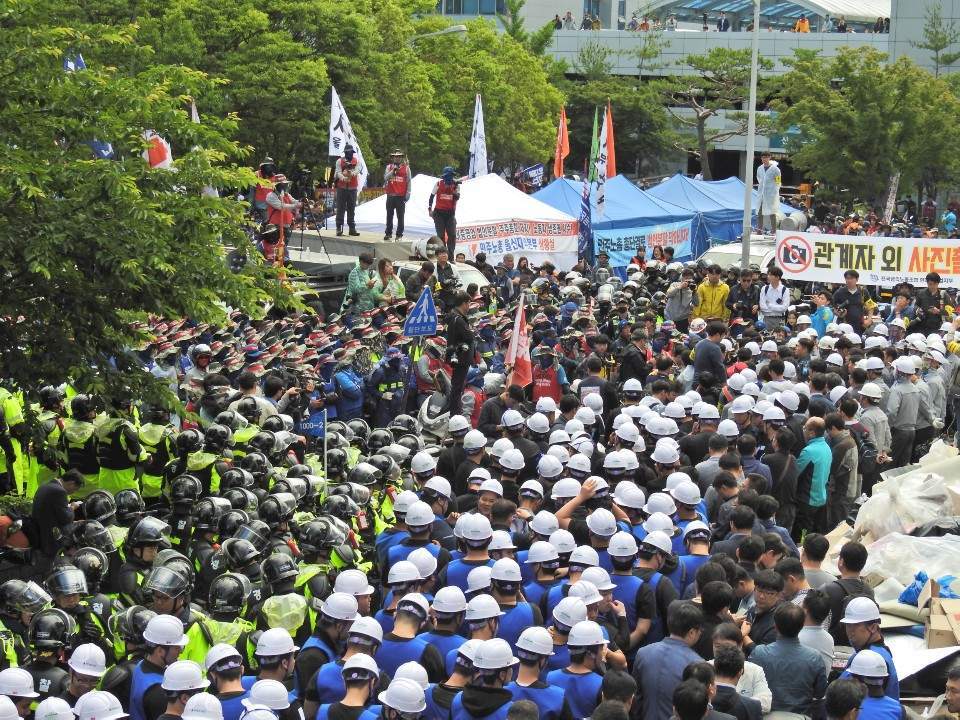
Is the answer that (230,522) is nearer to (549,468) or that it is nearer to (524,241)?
(549,468)

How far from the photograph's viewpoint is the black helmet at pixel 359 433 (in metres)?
13.8

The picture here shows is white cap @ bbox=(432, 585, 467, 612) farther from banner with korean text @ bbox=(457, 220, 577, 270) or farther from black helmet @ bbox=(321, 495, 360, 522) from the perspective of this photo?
banner with korean text @ bbox=(457, 220, 577, 270)

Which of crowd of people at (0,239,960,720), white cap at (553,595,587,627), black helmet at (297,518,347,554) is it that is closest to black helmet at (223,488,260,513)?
crowd of people at (0,239,960,720)

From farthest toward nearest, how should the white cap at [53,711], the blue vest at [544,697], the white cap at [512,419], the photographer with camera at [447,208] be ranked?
the photographer with camera at [447,208] < the white cap at [512,419] < the blue vest at [544,697] < the white cap at [53,711]

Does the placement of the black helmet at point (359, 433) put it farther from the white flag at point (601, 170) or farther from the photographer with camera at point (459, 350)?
the white flag at point (601, 170)

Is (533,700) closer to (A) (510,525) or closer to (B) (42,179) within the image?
(A) (510,525)

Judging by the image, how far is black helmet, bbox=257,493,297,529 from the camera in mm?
10438

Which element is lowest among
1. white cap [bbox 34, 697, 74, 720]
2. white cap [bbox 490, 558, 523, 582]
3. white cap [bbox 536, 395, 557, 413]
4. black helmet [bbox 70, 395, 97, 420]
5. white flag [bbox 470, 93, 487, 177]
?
white cap [bbox 34, 697, 74, 720]

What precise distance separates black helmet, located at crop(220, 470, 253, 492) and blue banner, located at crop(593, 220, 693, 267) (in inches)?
718

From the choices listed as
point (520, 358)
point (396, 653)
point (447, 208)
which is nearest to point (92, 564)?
point (396, 653)

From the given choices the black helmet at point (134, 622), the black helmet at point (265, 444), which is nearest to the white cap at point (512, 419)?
the black helmet at point (265, 444)

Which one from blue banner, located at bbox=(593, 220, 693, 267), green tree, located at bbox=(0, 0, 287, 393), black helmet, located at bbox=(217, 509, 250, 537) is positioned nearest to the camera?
black helmet, located at bbox=(217, 509, 250, 537)

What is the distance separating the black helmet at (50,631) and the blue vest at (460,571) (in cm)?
242

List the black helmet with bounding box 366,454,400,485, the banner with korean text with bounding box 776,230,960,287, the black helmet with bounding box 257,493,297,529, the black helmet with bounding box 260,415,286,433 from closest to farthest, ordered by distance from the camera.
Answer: the black helmet with bounding box 257,493,297,529 < the black helmet with bounding box 366,454,400,485 < the black helmet with bounding box 260,415,286,433 < the banner with korean text with bounding box 776,230,960,287
